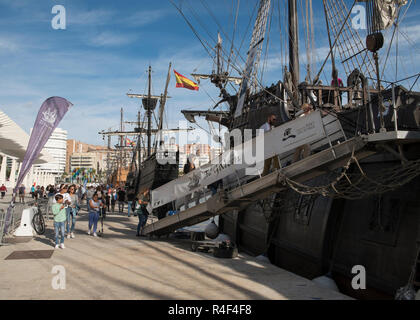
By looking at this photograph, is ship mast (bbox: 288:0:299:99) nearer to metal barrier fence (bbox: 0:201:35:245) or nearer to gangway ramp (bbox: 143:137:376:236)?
gangway ramp (bbox: 143:137:376:236)

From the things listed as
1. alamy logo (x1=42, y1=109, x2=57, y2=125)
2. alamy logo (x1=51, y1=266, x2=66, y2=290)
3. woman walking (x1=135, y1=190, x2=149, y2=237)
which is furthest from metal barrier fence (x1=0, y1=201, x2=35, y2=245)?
woman walking (x1=135, y1=190, x2=149, y2=237)

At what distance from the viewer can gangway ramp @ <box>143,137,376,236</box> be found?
21.5 ft

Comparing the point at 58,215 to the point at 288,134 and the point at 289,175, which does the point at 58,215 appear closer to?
the point at 289,175

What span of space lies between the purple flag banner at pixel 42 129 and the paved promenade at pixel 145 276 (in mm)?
→ 2119

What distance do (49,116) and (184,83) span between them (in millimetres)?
17651

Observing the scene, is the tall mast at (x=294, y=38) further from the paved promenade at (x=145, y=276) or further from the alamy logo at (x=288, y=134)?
the paved promenade at (x=145, y=276)

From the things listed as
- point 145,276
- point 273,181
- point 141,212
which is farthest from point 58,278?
point 141,212

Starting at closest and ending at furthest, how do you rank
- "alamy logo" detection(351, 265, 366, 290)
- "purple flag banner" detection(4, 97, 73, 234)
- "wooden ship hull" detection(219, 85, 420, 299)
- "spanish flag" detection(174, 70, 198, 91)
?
"wooden ship hull" detection(219, 85, 420, 299) < "alamy logo" detection(351, 265, 366, 290) < "purple flag banner" detection(4, 97, 73, 234) < "spanish flag" detection(174, 70, 198, 91)

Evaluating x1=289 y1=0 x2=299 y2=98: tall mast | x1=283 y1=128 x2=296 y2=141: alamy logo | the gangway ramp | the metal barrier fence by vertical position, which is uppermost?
x1=289 y1=0 x2=299 y2=98: tall mast

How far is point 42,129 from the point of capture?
10.5 metres

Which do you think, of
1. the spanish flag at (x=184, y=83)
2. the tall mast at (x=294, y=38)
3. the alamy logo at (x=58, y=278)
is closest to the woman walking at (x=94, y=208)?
the alamy logo at (x=58, y=278)

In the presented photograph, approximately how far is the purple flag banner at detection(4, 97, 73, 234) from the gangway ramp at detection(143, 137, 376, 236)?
4.29m

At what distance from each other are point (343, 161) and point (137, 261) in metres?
4.93
